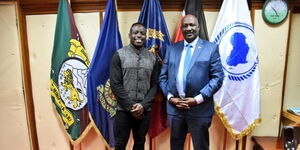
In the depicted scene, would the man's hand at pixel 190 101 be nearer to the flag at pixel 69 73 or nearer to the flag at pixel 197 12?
the flag at pixel 197 12

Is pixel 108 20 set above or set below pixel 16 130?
above

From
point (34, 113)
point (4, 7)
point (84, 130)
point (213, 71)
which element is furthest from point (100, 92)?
point (4, 7)

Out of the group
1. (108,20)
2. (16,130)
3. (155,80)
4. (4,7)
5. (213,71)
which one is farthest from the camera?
(16,130)

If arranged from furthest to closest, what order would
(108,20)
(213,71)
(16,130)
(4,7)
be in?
(16,130) < (4,7) < (108,20) < (213,71)

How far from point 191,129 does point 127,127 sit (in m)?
0.49

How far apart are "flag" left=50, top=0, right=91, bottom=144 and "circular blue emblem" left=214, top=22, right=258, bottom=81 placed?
3.89 feet

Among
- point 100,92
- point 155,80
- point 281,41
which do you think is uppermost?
point 281,41

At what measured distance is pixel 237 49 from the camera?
1818 millimetres

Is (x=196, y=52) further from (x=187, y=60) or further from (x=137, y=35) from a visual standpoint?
(x=137, y=35)

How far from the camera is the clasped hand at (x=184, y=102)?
1531 mm

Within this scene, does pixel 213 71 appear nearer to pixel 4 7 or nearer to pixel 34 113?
pixel 34 113

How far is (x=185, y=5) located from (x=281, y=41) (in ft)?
3.04

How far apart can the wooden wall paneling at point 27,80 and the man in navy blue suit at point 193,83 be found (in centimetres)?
133

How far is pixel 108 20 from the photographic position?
1835 mm
